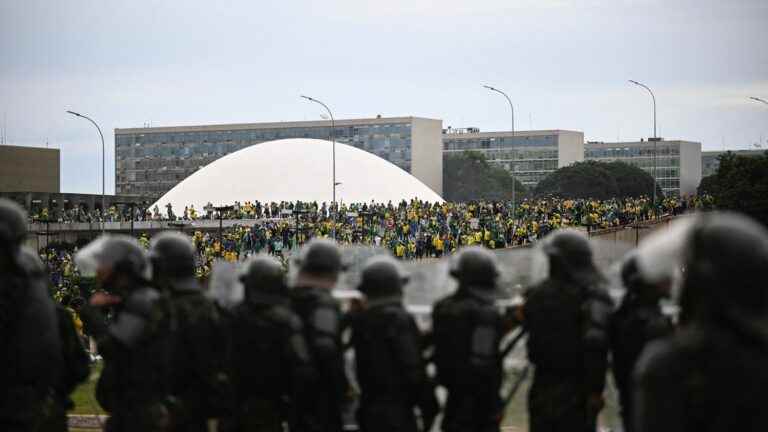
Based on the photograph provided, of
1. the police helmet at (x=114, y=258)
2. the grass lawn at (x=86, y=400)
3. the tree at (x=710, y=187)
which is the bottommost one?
the grass lawn at (x=86, y=400)

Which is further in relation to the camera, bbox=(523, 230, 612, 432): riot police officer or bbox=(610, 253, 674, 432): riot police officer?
bbox=(523, 230, 612, 432): riot police officer

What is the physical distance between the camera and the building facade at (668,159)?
153 meters

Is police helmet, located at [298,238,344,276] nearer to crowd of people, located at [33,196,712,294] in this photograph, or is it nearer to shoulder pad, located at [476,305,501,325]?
shoulder pad, located at [476,305,501,325]

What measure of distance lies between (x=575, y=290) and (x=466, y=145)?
14867cm

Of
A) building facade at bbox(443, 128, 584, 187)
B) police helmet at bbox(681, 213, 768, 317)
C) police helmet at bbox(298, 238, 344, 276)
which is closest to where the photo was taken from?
police helmet at bbox(681, 213, 768, 317)

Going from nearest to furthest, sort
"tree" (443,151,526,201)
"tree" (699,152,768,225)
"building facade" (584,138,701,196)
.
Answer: "tree" (699,152,768,225), "tree" (443,151,526,201), "building facade" (584,138,701,196)

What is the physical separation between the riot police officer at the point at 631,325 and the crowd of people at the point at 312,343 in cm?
1

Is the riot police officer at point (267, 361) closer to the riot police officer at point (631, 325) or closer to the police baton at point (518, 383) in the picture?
the police baton at point (518, 383)

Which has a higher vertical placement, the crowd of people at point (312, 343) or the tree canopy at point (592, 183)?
the tree canopy at point (592, 183)

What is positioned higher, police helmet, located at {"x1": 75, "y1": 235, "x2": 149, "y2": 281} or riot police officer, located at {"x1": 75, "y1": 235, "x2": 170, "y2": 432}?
police helmet, located at {"x1": 75, "y1": 235, "x2": 149, "y2": 281}

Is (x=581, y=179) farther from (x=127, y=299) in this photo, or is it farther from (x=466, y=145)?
(x=127, y=299)

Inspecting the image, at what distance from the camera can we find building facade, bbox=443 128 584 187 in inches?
5866

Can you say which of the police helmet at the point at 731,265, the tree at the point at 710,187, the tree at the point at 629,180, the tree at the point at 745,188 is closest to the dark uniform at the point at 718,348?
the police helmet at the point at 731,265

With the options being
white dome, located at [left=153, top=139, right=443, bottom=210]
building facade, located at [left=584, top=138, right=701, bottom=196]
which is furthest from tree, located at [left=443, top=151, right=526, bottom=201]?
white dome, located at [left=153, top=139, right=443, bottom=210]
